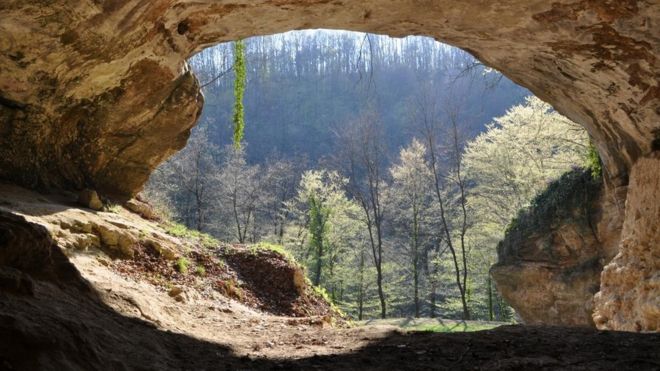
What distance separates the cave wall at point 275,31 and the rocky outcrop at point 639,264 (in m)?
0.19

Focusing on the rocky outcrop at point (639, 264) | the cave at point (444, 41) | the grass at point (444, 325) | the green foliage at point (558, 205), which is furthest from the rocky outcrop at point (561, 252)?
the rocky outcrop at point (639, 264)

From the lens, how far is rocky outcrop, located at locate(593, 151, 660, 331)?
676cm

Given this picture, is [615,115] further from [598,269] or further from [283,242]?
[283,242]

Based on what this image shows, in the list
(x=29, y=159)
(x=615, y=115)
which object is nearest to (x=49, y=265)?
(x=29, y=159)

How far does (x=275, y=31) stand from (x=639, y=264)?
258 inches

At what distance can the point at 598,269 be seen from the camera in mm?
13141

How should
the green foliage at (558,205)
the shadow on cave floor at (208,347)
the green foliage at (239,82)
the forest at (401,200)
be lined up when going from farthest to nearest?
the forest at (401,200) → the green foliage at (558,205) → the green foliage at (239,82) → the shadow on cave floor at (208,347)

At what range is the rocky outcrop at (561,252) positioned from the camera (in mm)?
13258

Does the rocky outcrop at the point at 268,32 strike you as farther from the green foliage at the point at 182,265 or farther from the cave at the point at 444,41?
the green foliage at the point at 182,265

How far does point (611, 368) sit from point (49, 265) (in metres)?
4.67

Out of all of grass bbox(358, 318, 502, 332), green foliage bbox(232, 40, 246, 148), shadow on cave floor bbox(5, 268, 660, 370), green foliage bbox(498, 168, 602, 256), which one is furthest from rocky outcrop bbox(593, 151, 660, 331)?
grass bbox(358, 318, 502, 332)

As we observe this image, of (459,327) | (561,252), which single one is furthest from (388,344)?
(459,327)

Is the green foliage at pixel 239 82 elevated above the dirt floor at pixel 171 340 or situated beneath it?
elevated above

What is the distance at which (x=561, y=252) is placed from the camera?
1428cm
